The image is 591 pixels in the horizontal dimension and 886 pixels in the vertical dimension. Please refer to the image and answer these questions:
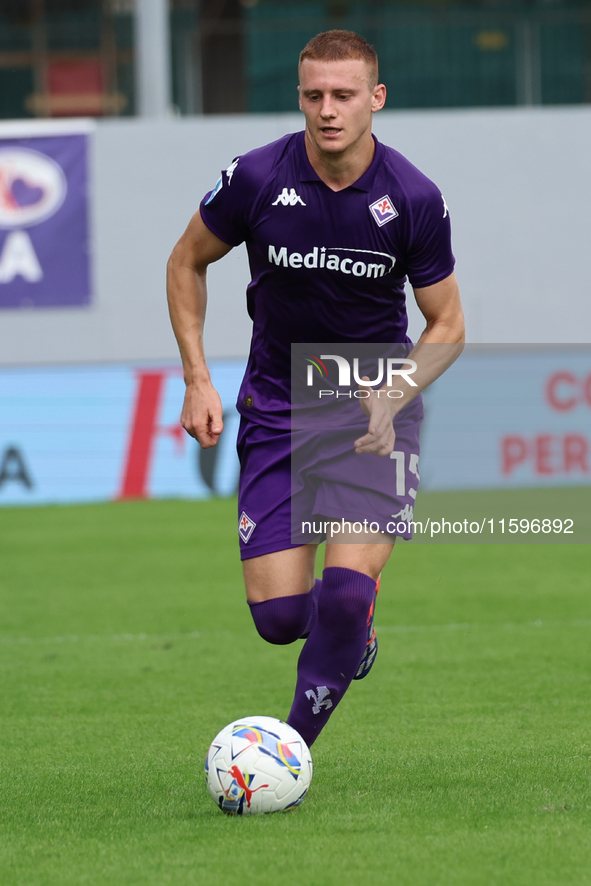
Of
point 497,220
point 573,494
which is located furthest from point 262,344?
point 497,220

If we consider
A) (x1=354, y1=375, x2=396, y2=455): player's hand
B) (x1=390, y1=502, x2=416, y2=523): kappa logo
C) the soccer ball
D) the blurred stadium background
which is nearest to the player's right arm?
(x1=354, y1=375, x2=396, y2=455): player's hand

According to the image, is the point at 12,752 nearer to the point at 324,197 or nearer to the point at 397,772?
the point at 397,772

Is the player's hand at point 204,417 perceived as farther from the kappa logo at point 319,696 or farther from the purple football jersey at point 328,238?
the kappa logo at point 319,696

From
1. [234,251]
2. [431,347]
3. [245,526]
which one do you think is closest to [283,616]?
[245,526]

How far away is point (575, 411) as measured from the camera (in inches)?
484

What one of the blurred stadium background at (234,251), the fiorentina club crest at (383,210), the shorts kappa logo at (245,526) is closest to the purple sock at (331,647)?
the shorts kappa logo at (245,526)

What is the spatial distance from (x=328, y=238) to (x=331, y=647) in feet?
4.00

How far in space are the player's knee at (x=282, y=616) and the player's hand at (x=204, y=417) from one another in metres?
0.54

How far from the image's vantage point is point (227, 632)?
6480 millimetres

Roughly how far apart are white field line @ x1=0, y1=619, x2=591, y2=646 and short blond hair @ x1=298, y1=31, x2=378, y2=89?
343 centimetres

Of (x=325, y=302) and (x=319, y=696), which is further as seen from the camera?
(x=325, y=302)

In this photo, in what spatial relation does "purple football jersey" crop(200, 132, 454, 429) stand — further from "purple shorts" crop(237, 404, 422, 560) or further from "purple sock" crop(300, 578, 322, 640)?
"purple sock" crop(300, 578, 322, 640)

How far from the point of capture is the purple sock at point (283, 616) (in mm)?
3760

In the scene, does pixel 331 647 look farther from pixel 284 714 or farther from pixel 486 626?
pixel 486 626
